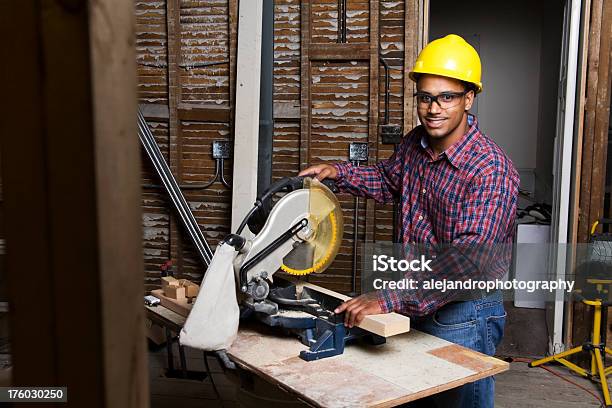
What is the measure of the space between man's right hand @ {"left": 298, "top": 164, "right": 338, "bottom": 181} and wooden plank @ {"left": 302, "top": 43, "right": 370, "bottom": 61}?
1568mm

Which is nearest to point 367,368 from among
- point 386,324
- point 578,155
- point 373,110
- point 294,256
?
point 386,324

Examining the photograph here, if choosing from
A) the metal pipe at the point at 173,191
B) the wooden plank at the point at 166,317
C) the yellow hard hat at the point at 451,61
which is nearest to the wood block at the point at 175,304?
the wooden plank at the point at 166,317

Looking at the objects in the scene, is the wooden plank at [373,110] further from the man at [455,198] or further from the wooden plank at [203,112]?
the man at [455,198]

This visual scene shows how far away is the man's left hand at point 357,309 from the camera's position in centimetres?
184

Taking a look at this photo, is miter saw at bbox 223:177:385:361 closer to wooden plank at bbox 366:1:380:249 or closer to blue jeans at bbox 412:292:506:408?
blue jeans at bbox 412:292:506:408

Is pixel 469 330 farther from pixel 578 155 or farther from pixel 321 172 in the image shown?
pixel 578 155

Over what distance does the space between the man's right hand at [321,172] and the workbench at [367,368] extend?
0.61 meters

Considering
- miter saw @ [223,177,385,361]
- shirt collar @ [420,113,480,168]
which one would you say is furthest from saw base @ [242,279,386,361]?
shirt collar @ [420,113,480,168]

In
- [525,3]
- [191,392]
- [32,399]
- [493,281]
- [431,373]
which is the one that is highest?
[525,3]

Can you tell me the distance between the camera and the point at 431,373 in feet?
5.54

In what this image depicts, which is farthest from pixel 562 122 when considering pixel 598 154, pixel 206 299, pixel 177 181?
pixel 206 299

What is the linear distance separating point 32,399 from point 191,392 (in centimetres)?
288

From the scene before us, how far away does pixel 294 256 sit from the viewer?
195 centimetres

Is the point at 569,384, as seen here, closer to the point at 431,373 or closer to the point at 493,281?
the point at 493,281
